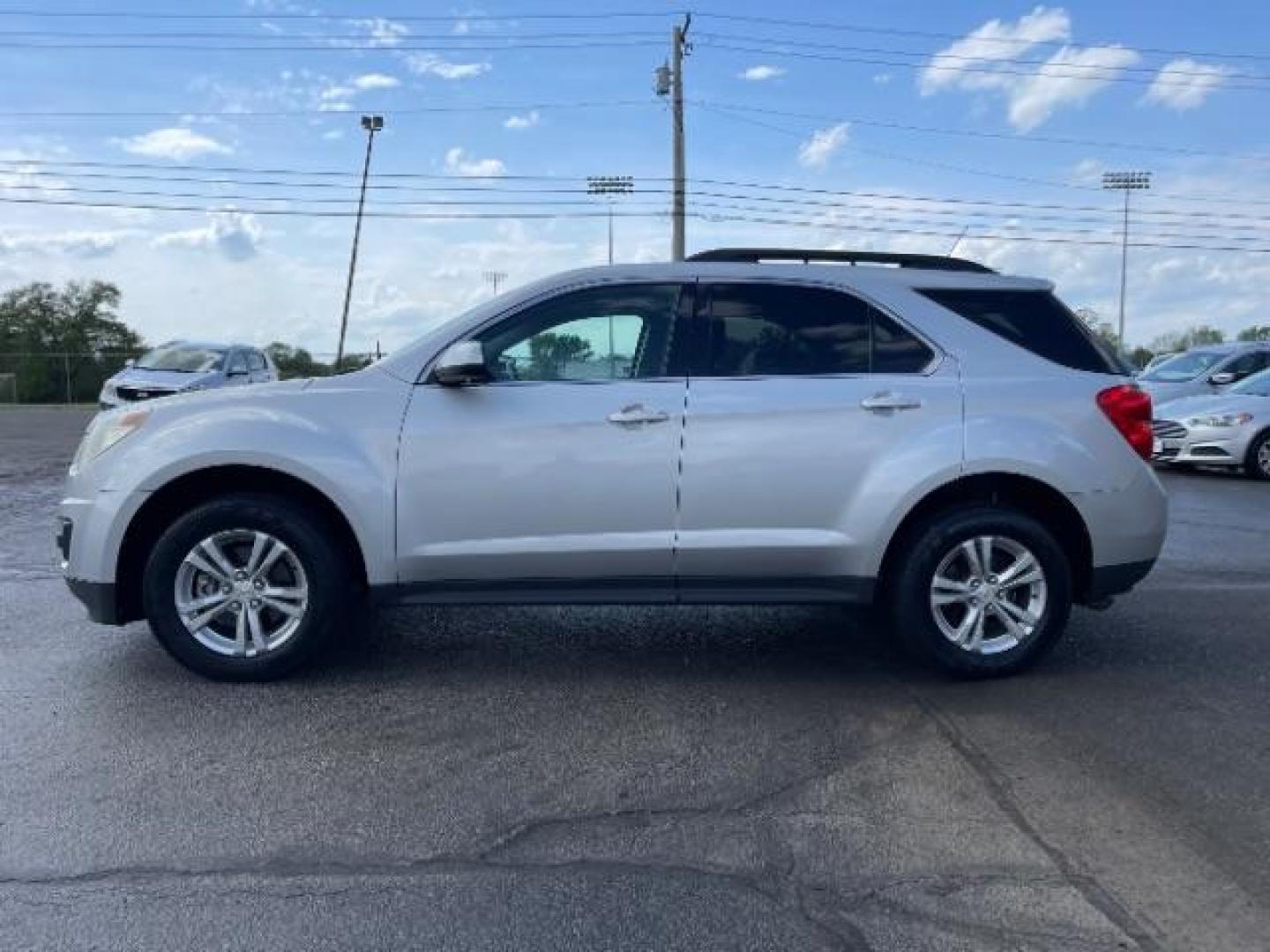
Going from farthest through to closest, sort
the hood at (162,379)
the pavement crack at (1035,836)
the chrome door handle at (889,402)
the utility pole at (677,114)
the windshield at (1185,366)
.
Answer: the utility pole at (677,114), the hood at (162,379), the windshield at (1185,366), the chrome door handle at (889,402), the pavement crack at (1035,836)

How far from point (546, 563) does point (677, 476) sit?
69cm

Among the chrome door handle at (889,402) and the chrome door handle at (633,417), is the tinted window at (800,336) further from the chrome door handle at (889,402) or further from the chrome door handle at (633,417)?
the chrome door handle at (633,417)

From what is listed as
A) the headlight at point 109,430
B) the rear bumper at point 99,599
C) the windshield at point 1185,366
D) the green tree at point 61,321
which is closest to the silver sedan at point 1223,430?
the windshield at point 1185,366

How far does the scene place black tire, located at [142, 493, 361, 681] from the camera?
4758 mm

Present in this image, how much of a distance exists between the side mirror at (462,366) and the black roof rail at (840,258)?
1188 millimetres

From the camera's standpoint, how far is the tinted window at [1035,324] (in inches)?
199

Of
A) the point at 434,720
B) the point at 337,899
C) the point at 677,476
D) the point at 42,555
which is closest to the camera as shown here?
the point at 337,899

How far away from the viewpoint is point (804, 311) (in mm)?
5012

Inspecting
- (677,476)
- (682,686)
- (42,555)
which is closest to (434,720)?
(682,686)

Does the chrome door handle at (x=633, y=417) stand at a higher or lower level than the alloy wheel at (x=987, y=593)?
higher

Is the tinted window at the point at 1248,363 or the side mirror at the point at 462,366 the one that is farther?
the tinted window at the point at 1248,363

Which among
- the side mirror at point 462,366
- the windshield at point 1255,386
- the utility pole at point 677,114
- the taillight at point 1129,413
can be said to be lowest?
the windshield at point 1255,386

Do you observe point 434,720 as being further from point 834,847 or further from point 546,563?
point 834,847

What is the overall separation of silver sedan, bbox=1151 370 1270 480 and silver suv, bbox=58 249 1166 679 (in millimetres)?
9698
